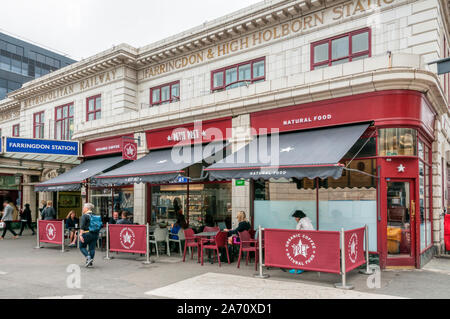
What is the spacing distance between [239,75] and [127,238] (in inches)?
311

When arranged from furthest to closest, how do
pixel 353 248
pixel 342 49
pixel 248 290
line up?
pixel 342 49, pixel 353 248, pixel 248 290

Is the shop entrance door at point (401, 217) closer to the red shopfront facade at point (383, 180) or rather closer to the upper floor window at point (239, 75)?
the red shopfront facade at point (383, 180)

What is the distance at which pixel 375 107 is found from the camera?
1016cm

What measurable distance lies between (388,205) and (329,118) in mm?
2824

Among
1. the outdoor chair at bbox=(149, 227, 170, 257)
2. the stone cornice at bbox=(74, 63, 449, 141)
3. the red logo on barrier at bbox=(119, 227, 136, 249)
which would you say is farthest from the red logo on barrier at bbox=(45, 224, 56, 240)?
the stone cornice at bbox=(74, 63, 449, 141)

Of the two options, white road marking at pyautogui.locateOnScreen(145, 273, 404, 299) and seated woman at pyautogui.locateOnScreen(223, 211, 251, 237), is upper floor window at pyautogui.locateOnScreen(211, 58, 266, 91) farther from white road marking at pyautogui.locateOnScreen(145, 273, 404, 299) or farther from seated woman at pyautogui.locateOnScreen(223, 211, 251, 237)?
white road marking at pyautogui.locateOnScreen(145, 273, 404, 299)

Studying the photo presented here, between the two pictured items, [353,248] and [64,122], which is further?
[64,122]

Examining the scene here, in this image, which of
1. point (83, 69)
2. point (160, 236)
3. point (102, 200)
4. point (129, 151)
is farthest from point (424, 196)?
point (83, 69)

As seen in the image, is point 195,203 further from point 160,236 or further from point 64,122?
point 64,122

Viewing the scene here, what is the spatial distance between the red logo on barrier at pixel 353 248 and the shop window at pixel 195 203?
18.2 ft

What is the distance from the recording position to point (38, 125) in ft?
76.9
